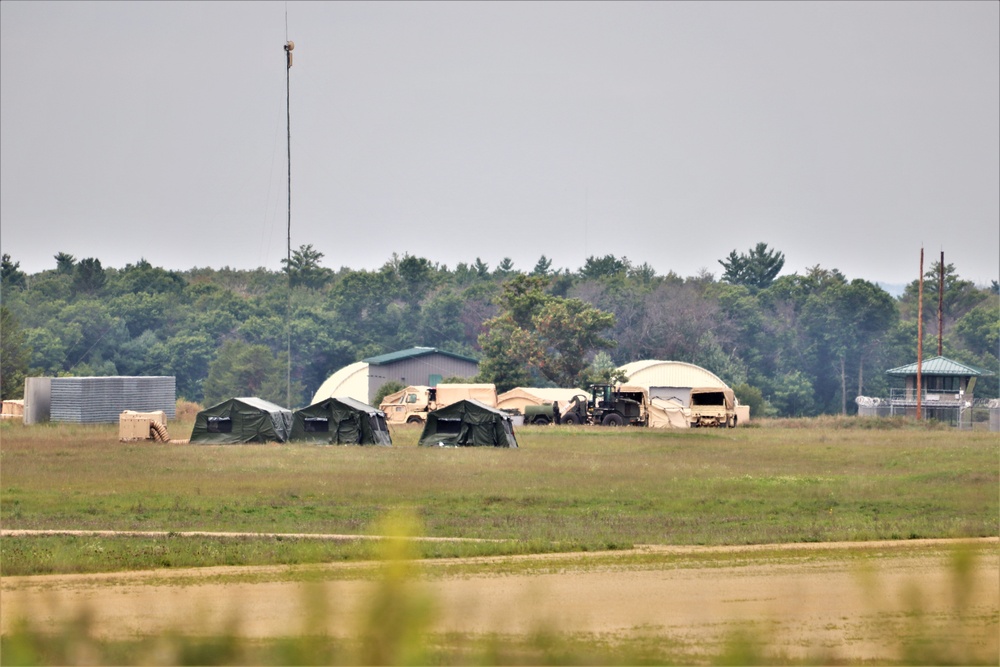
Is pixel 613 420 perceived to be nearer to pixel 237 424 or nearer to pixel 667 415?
pixel 667 415

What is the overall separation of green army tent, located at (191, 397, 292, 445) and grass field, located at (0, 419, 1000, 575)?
6.14 feet

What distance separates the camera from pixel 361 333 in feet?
319

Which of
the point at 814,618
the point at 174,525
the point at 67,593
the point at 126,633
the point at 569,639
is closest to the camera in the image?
the point at 569,639

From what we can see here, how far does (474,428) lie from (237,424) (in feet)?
26.6

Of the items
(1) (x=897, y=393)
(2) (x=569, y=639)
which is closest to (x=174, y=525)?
(2) (x=569, y=639)

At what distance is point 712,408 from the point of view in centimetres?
6116

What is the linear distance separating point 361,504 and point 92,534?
6768 mm

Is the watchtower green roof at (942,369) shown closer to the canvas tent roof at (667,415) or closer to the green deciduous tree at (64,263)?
the canvas tent roof at (667,415)

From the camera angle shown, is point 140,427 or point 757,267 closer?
point 140,427

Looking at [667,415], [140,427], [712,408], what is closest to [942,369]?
[712,408]

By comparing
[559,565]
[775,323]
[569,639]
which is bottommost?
[559,565]

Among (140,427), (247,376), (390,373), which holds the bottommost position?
(140,427)

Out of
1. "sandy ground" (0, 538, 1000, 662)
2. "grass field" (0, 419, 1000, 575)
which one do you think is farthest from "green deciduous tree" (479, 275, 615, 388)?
"sandy ground" (0, 538, 1000, 662)

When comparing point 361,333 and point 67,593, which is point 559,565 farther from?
point 361,333
